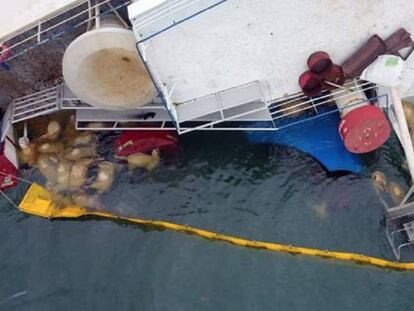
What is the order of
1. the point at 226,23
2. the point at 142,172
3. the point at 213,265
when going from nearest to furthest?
the point at 226,23
the point at 213,265
the point at 142,172

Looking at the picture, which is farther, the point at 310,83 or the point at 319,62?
the point at 310,83

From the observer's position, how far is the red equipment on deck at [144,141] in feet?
47.1

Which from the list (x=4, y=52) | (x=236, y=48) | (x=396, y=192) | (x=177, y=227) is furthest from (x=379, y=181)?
(x=4, y=52)

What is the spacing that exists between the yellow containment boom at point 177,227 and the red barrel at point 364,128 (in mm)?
2480

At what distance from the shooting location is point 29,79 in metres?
14.7

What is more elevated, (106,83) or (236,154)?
(106,83)

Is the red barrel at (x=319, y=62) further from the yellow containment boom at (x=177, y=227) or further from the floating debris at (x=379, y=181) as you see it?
the yellow containment boom at (x=177, y=227)

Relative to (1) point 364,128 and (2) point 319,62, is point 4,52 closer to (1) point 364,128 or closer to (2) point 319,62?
(2) point 319,62

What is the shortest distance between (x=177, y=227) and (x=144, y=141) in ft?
7.67

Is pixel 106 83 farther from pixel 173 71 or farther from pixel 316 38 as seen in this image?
pixel 316 38

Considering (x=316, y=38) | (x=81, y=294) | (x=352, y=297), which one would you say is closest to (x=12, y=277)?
(x=81, y=294)

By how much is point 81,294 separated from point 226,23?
6.84 metres

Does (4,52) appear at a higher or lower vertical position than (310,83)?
higher

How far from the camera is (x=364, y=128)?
12.5 m
